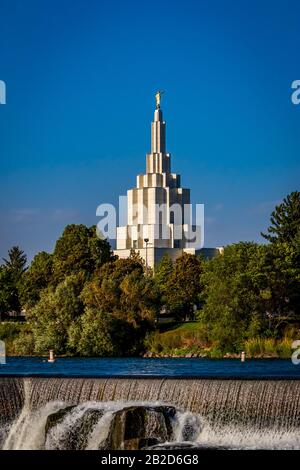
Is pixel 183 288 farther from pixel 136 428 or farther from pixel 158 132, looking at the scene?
pixel 136 428

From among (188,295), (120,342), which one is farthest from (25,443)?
(188,295)

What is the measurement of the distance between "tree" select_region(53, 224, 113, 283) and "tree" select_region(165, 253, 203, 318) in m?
5.70

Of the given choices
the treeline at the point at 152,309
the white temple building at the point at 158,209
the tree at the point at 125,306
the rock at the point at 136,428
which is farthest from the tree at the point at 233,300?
the white temple building at the point at 158,209

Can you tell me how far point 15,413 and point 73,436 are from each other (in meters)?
3.64

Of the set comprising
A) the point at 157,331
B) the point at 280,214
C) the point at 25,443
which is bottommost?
the point at 25,443

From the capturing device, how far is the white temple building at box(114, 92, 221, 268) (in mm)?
135875

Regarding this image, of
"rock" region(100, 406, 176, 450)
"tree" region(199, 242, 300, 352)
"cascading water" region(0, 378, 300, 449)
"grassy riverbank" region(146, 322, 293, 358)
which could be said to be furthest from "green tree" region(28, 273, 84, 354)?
"rock" region(100, 406, 176, 450)

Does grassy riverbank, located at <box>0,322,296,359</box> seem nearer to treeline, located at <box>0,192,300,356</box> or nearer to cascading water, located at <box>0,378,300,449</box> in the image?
treeline, located at <box>0,192,300,356</box>

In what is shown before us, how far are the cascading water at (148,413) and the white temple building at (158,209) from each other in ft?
316

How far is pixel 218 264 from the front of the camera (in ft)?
239

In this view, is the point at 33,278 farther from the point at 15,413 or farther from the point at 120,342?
the point at 15,413

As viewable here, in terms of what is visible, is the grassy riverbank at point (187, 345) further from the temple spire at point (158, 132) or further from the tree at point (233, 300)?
the temple spire at point (158, 132)

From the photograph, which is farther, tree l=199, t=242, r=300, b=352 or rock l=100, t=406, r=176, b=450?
tree l=199, t=242, r=300, b=352

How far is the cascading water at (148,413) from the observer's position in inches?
1318
